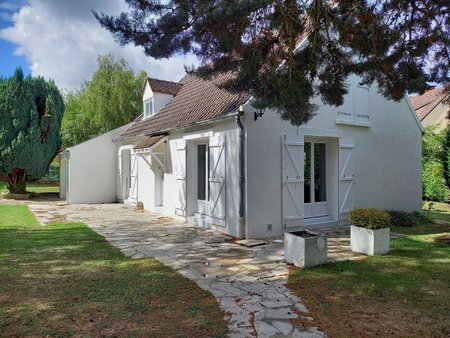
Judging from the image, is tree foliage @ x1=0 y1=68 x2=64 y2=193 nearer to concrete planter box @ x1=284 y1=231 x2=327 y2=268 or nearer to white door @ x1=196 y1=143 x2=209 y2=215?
white door @ x1=196 y1=143 x2=209 y2=215

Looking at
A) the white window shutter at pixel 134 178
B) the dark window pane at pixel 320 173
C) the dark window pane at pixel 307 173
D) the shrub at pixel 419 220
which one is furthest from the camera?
the white window shutter at pixel 134 178

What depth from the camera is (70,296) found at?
489 centimetres

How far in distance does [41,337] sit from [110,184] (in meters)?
15.0

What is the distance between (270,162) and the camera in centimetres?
917

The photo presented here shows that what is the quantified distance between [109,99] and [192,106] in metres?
18.5

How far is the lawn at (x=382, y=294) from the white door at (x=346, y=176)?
3.49 metres

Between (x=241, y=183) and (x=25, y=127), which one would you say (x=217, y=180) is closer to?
(x=241, y=183)

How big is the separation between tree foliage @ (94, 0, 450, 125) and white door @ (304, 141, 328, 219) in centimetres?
435

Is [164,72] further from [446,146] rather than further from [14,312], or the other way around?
[14,312]

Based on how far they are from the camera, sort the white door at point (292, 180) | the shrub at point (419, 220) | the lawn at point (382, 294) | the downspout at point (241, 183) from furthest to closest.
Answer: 1. the shrub at point (419, 220)
2. the white door at point (292, 180)
3. the downspout at point (241, 183)
4. the lawn at point (382, 294)

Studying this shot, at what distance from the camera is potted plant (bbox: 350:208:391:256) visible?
7203 mm

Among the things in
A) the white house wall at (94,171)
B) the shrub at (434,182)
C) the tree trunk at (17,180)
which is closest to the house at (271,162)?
the white house wall at (94,171)

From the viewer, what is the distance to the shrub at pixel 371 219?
7.25m

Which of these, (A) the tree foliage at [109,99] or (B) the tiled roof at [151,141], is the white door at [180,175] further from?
(A) the tree foliage at [109,99]
